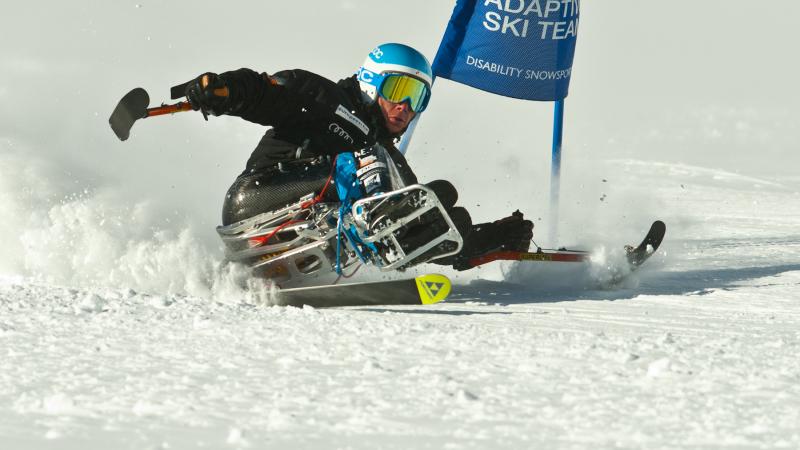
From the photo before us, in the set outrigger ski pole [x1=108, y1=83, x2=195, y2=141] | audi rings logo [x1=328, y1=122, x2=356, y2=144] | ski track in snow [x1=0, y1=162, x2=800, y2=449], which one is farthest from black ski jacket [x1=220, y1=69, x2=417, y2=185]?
ski track in snow [x1=0, y1=162, x2=800, y2=449]

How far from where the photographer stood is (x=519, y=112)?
1202 inches

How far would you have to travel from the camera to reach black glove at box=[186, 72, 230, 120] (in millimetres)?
5266

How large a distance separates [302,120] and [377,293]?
122 centimetres

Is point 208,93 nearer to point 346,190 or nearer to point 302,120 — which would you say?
point 302,120

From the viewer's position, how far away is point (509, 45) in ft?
26.6

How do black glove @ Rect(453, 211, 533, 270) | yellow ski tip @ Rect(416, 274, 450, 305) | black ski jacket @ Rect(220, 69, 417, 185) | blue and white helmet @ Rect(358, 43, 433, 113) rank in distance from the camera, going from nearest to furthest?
1. yellow ski tip @ Rect(416, 274, 450, 305)
2. black ski jacket @ Rect(220, 69, 417, 185)
3. blue and white helmet @ Rect(358, 43, 433, 113)
4. black glove @ Rect(453, 211, 533, 270)

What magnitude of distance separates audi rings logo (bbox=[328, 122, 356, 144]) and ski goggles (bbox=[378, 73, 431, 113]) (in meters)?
0.43

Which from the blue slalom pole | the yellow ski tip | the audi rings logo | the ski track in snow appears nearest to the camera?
the ski track in snow

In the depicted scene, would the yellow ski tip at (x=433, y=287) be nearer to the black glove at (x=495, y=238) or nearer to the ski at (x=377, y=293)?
the ski at (x=377, y=293)

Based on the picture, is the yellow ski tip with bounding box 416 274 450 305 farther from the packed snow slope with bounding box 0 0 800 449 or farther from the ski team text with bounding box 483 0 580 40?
the ski team text with bounding box 483 0 580 40

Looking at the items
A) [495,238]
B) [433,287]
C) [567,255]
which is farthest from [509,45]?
[433,287]

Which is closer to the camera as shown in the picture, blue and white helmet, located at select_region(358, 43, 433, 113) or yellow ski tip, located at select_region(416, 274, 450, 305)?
yellow ski tip, located at select_region(416, 274, 450, 305)

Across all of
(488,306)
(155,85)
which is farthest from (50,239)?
(155,85)

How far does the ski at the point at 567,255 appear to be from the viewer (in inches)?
260
